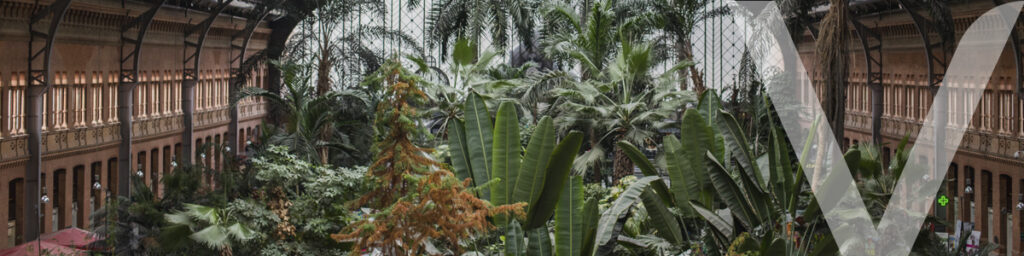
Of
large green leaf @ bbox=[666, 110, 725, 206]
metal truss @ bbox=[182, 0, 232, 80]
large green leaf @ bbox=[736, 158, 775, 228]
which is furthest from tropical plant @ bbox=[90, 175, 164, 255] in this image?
metal truss @ bbox=[182, 0, 232, 80]

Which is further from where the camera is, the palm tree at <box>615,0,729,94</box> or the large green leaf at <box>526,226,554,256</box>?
the palm tree at <box>615,0,729,94</box>

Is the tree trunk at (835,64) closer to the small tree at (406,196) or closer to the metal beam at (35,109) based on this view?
the small tree at (406,196)

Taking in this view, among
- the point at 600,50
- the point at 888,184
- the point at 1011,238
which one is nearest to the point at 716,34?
the point at 1011,238

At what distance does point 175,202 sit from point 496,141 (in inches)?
214

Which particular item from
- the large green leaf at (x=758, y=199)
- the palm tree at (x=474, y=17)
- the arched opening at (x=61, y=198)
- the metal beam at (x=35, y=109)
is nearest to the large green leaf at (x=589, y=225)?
the large green leaf at (x=758, y=199)

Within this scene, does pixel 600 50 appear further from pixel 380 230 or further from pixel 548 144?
pixel 380 230

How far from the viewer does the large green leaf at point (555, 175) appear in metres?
9.45

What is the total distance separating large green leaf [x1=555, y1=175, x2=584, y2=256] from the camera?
10.1 m

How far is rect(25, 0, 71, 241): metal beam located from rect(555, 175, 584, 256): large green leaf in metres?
19.1

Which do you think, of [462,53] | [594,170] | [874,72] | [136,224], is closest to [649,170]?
[136,224]

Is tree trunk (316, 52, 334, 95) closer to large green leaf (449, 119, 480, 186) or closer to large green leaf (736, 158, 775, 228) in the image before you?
large green leaf (449, 119, 480, 186)

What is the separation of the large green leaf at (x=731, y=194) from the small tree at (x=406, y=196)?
269 cm

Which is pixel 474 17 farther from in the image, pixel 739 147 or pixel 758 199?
pixel 758 199

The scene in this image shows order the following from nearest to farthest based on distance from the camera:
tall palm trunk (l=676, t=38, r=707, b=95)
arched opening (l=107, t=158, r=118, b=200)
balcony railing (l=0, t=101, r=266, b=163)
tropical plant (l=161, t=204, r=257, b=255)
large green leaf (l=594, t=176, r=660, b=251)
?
large green leaf (l=594, t=176, r=660, b=251) < tropical plant (l=161, t=204, r=257, b=255) < tall palm trunk (l=676, t=38, r=707, b=95) < balcony railing (l=0, t=101, r=266, b=163) < arched opening (l=107, t=158, r=118, b=200)
